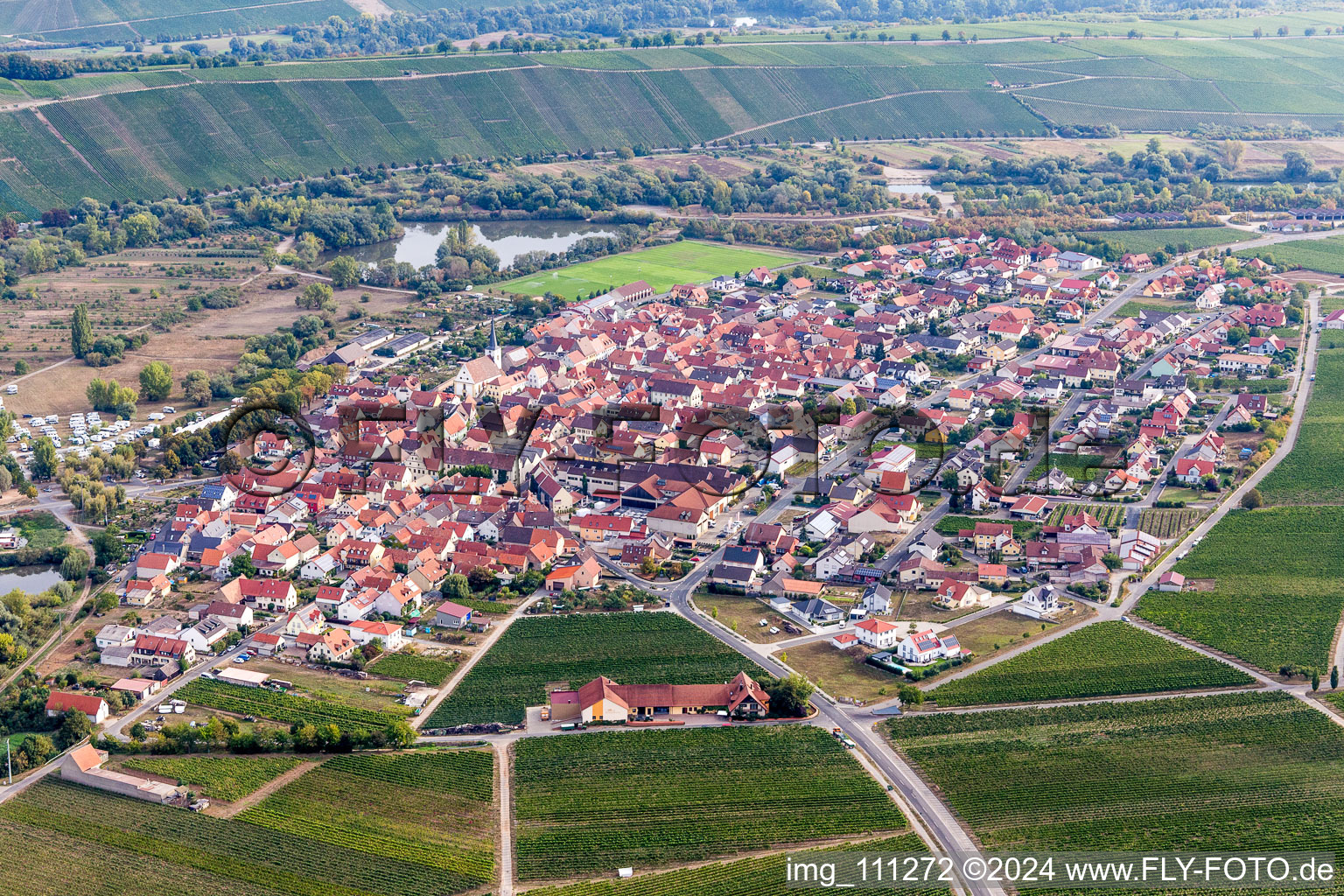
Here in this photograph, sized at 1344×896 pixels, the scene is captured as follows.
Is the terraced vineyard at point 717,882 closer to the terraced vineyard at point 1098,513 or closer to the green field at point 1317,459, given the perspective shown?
the terraced vineyard at point 1098,513

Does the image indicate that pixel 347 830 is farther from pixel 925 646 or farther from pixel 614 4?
pixel 614 4

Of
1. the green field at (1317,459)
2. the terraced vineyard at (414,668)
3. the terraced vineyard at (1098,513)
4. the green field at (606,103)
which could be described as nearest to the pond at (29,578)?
the terraced vineyard at (414,668)

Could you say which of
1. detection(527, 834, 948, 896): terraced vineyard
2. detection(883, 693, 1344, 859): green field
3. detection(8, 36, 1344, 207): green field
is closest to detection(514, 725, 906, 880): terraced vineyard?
detection(527, 834, 948, 896): terraced vineyard

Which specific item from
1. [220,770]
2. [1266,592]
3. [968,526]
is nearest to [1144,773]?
[1266,592]

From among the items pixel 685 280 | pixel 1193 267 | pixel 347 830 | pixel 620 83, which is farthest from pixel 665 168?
pixel 347 830

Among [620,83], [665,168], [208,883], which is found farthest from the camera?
[620,83]

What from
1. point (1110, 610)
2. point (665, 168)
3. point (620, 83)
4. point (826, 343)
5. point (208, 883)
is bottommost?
point (208, 883)
